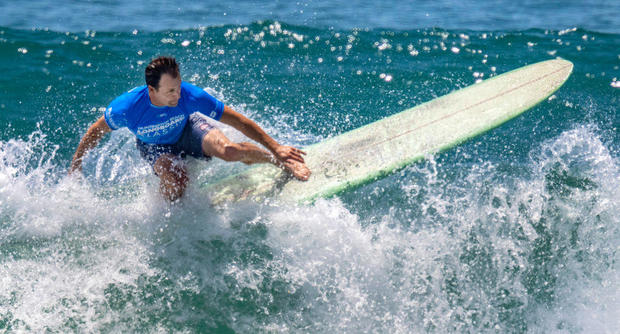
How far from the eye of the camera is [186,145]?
4.85 metres

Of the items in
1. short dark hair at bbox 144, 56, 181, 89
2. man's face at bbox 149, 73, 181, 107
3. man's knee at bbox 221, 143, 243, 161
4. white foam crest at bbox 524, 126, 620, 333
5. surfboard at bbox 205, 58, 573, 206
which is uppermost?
short dark hair at bbox 144, 56, 181, 89

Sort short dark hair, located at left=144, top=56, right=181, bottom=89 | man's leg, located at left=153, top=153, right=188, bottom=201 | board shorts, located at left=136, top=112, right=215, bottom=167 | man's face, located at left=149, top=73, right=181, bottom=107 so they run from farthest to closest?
board shorts, located at left=136, top=112, right=215, bottom=167 < man's leg, located at left=153, top=153, right=188, bottom=201 < man's face, located at left=149, top=73, right=181, bottom=107 < short dark hair, located at left=144, top=56, right=181, bottom=89

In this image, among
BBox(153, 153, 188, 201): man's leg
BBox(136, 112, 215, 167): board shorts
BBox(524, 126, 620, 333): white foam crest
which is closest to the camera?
BBox(524, 126, 620, 333): white foam crest

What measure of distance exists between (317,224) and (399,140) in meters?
1.44

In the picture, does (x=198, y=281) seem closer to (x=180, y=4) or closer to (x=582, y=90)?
(x=582, y=90)

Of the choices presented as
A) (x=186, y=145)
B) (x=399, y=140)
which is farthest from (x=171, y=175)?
(x=399, y=140)

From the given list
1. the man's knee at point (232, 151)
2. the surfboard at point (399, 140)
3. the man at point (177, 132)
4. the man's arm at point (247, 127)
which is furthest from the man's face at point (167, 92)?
the surfboard at point (399, 140)

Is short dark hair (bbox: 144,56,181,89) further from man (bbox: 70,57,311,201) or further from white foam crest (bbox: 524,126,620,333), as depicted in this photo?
white foam crest (bbox: 524,126,620,333)

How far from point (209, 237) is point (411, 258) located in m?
1.82

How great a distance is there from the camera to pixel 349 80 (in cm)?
796

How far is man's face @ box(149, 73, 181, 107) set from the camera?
13.2 feet

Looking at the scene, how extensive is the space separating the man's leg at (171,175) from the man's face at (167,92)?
56 cm

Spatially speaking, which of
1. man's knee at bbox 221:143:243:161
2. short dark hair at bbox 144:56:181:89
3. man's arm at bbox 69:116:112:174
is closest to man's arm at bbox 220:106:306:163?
man's knee at bbox 221:143:243:161

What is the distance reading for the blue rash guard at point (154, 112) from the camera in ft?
14.4
